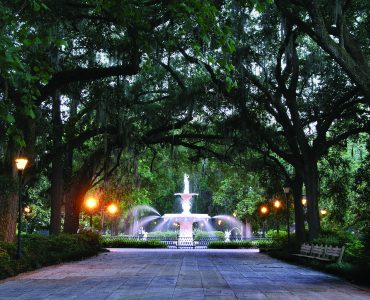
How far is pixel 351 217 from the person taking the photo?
1396 inches

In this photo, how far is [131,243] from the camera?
1479 inches

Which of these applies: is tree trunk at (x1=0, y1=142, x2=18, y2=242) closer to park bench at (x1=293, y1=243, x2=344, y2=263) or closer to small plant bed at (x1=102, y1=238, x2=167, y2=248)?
park bench at (x1=293, y1=243, x2=344, y2=263)

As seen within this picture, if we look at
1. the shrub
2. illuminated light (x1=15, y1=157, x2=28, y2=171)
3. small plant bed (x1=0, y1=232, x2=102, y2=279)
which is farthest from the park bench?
the shrub

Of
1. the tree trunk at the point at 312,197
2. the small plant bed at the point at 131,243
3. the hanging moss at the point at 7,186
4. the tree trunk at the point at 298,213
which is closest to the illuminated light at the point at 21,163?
the hanging moss at the point at 7,186

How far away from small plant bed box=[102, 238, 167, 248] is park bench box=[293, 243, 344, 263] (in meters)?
18.8

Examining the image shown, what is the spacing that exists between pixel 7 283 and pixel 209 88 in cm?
1260

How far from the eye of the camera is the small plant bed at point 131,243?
3694 cm

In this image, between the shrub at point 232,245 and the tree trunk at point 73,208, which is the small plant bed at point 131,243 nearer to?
the shrub at point 232,245

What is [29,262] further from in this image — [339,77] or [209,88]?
[339,77]

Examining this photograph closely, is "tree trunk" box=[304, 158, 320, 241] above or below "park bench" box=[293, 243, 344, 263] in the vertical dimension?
above

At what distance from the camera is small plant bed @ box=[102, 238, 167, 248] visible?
36.9 metres

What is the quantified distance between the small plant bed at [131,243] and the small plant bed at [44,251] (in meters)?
10.6

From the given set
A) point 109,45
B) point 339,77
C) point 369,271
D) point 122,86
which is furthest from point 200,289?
point 339,77

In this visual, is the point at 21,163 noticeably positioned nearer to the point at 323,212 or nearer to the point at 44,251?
the point at 44,251
